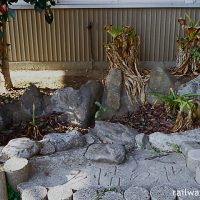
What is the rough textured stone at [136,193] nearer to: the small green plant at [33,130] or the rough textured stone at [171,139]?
the rough textured stone at [171,139]

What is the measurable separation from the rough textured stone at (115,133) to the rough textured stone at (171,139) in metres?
0.25

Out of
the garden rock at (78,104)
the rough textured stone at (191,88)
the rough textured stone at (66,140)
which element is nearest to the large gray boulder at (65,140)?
the rough textured stone at (66,140)

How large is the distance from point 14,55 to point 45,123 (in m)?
2.82

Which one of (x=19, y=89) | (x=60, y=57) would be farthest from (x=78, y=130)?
(x=60, y=57)

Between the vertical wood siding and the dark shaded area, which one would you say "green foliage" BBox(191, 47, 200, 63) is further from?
the dark shaded area

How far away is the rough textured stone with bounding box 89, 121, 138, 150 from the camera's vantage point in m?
3.99

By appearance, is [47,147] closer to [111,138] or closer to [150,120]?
[111,138]

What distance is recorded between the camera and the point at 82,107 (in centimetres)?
447

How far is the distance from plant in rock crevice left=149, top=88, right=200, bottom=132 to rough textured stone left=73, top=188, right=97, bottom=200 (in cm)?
140

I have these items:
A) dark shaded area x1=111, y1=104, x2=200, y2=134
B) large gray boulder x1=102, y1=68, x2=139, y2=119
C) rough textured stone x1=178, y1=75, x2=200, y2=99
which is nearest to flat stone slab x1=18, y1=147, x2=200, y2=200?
dark shaded area x1=111, y1=104, x2=200, y2=134

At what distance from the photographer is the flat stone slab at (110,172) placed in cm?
336

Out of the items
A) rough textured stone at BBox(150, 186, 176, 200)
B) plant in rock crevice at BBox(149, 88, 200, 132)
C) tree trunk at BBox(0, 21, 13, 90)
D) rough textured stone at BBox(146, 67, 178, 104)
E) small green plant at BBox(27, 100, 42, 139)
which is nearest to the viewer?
rough textured stone at BBox(150, 186, 176, 200)

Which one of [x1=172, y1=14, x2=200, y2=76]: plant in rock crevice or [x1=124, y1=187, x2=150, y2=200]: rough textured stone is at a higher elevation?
[x1=172, y1=14, x2=200, y2=76]: plant in rock crevice

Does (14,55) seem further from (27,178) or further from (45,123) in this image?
(27,178)
